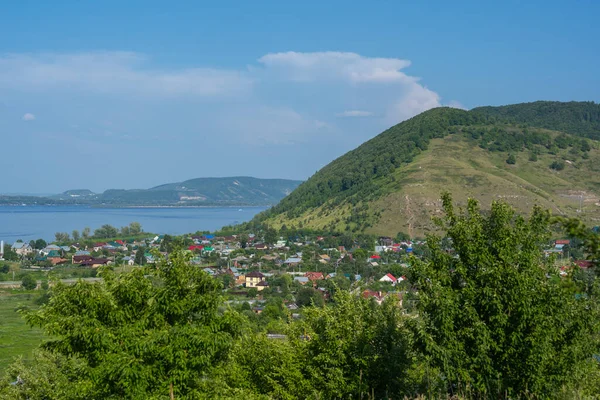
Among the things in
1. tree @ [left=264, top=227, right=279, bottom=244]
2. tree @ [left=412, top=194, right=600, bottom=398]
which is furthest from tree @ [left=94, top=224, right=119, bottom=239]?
tree @ [left=412, top=194, right=600, bottom=398]

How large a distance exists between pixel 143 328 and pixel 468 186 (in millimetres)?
83501

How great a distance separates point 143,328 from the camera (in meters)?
7.36

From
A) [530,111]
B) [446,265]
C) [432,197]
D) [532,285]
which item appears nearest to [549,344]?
[532,285]

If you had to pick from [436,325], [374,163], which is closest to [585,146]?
[374,163]

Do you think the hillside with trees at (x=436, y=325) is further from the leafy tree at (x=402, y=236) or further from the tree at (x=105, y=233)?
the tree at (x=105, y=233)

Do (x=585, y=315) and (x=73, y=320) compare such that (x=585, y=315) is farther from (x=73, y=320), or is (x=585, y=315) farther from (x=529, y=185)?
(x=529, y=185)

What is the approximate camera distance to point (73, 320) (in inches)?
282

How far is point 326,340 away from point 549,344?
407cm

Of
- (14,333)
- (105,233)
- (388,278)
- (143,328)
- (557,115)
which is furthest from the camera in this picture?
(557,115)

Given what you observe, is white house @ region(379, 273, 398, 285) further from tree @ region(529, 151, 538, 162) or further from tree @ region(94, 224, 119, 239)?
tree @ region(529, 151, 538, 162)

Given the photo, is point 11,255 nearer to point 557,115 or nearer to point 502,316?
point 502,316

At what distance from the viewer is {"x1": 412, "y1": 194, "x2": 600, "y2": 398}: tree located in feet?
22.6

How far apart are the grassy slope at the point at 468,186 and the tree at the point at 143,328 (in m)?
67.5

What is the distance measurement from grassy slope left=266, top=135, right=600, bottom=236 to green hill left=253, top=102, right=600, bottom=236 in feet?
0.49
